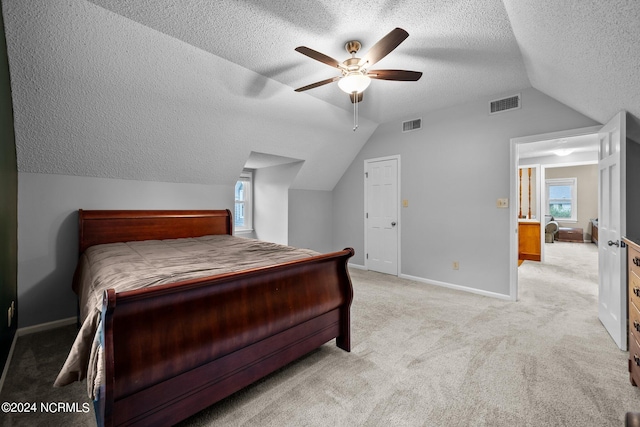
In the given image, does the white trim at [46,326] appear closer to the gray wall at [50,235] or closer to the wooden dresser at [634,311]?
the gray wall at [50,235]

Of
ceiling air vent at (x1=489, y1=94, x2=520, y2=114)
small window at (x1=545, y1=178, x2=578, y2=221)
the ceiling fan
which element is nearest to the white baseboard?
the ceiling fan

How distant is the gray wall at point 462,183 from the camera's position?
3.56 meters

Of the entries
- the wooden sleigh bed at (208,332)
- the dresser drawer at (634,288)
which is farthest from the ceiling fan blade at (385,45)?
the dresser drawer at (634,288)

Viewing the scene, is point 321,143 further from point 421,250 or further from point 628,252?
point 628,252

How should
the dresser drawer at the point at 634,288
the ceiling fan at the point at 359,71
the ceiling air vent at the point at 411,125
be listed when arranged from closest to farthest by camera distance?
1. the dresser drawer at the point at 634,288
2. the ceiling fan at the point at 359,71
3. the ceiling air vent at the point at 411,125

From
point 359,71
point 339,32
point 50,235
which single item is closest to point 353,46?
point 339,32

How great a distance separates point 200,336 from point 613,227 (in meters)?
3.31

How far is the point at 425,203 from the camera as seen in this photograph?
14.4ft

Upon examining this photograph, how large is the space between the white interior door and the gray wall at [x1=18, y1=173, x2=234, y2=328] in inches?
145

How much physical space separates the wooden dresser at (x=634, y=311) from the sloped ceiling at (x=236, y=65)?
1074mm

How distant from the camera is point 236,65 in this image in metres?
2.84

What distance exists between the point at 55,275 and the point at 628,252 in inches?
202

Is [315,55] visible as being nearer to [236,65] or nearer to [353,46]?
[353,46]

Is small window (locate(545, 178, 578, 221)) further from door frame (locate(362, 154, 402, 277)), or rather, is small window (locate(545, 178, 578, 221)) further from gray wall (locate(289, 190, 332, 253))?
gray wall (locate(289, 190, 332, 253))
